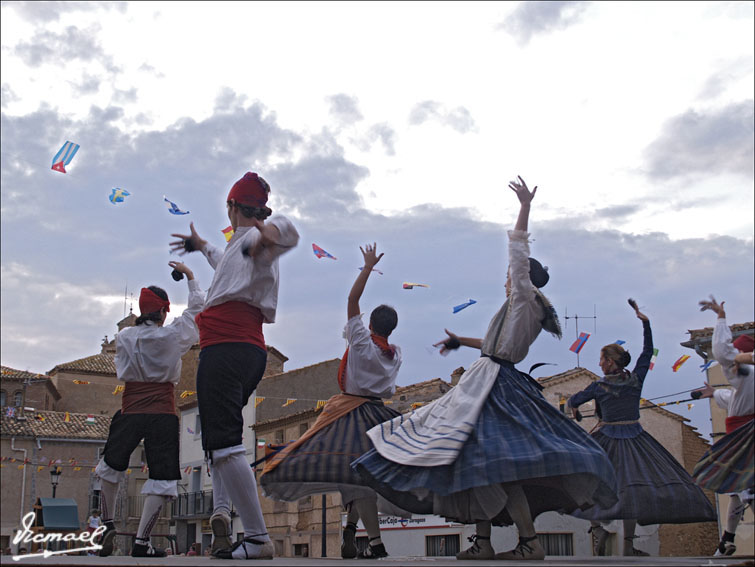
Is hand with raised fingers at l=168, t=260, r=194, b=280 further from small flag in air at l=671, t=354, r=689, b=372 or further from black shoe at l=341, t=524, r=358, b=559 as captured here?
small flag in air at l=671, t=354, r=689, b=372

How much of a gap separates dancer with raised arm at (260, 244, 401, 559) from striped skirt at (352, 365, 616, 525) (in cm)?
50

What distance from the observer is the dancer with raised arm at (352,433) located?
5.81m

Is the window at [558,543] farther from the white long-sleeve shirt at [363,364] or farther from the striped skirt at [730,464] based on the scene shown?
the white long-sleeve shirt at [363,364]

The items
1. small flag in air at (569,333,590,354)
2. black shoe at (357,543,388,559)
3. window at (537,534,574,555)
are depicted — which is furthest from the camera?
window at (537,534,574,555)

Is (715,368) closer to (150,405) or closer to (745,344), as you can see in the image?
(745,344)

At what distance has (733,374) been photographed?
6.64m

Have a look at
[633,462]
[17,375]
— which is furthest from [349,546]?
[17,375]

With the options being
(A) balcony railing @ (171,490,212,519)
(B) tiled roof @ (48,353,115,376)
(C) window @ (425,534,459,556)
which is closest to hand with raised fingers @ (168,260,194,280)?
(C) window @ (425,534,459,556)

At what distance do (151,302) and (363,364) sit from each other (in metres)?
1.61

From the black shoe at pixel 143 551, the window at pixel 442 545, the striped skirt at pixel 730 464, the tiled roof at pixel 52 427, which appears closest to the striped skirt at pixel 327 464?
the black shoe at pixel 143 551

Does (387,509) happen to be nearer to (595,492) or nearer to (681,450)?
(595,492)

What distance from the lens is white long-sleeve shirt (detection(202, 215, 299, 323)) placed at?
4852mm

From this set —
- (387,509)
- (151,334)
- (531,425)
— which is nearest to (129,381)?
(151,334)

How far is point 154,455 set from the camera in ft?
18.7
